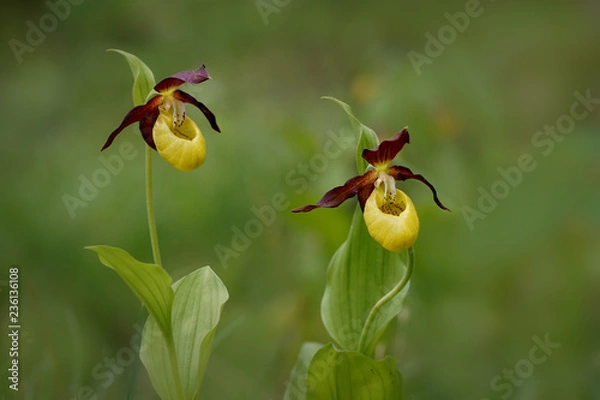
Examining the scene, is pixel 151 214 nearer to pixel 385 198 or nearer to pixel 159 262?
pixel 159 262

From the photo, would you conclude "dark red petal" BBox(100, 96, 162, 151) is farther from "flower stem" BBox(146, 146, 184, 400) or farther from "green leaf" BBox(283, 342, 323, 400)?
"green leaf" BBox(283, 342, 323, 400)

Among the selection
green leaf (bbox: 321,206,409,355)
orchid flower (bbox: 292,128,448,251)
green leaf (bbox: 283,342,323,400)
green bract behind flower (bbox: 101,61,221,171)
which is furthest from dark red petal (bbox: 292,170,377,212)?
green leaf (bbox: 283,342,323,400)

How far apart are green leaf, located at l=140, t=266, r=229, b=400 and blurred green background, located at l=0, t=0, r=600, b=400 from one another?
0.31 m

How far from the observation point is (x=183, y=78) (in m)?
1.18

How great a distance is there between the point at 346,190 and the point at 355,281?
0.24m

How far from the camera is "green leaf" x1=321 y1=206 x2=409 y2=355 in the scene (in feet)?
4.39

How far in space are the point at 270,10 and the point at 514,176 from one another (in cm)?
218

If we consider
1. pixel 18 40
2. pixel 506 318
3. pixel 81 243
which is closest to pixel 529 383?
pixel 506 318

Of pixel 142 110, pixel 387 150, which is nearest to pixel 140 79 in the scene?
pixel 142 110

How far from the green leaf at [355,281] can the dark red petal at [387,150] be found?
165 mm

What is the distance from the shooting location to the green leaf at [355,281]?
1337 millimetres

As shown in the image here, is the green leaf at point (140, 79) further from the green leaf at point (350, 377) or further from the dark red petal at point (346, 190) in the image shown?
the green leaf at point (350, 377)

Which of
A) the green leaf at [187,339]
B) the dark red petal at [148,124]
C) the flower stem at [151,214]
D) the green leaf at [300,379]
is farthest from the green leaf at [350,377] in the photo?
the dark red petal at [148,124]

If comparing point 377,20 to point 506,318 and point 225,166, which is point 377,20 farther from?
point 506,318
